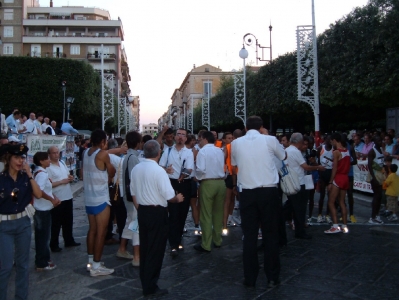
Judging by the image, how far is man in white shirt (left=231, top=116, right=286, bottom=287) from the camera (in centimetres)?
544

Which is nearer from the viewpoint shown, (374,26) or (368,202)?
(368,202)

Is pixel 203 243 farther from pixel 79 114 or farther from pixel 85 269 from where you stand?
pixel 79 114

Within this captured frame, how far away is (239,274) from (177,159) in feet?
7.40

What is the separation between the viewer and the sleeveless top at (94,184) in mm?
5996

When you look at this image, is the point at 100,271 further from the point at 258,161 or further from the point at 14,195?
the point at 258,161

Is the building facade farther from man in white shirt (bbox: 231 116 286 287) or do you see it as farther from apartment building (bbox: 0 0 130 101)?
man in white shirt (bbox: 231 116 286 287)

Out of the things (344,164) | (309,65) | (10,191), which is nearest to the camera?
(10,191)

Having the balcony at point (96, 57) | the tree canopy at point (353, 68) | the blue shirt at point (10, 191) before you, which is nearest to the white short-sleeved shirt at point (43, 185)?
the blue shirt at point (10, 191)

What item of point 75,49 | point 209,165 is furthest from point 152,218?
point 75,49

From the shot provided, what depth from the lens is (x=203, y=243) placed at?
23.6 feet

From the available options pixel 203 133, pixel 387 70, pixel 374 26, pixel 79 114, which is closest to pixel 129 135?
pixel 203 133

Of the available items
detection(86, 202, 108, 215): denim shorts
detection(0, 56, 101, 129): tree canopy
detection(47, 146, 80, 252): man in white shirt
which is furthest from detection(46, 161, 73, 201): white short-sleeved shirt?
Result: detection(0, 56, 101, 129): tree canopy

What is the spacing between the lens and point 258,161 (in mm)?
5508

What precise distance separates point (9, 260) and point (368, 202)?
10.2m
